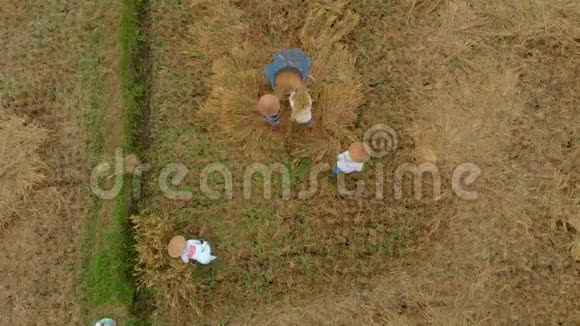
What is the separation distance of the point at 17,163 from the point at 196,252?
1804 millimetres

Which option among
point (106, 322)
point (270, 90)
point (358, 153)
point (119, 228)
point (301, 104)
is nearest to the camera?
point (358, 153)

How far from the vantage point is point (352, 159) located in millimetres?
3863

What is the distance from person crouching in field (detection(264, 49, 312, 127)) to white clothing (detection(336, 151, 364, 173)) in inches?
16.6

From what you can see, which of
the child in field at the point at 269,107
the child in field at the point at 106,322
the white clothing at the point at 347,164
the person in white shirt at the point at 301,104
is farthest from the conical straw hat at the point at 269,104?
the child in field at the point at 106,322

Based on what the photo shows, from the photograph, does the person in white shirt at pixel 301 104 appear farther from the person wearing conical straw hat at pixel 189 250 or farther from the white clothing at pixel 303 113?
the person wearing conical straw hat at pixel 189 250

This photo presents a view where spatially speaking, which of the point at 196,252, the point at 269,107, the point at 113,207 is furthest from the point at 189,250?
the point at 269,107

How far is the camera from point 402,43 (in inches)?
171

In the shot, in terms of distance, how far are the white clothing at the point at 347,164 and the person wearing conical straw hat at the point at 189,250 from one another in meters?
1.26

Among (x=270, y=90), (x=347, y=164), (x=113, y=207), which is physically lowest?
(x=113, y=207)

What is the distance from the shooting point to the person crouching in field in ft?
13.3

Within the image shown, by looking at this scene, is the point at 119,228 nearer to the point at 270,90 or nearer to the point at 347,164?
the point at 270,90

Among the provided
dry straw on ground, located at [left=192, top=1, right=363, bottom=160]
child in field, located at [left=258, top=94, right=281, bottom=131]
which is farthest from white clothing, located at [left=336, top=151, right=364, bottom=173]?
child in field, located at [left=258, top=94, right=281, bottom=131]

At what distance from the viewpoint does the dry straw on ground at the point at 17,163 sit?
4.34 metres

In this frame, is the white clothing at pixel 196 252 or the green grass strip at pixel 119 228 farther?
the green grass strip at pixel 119 228
